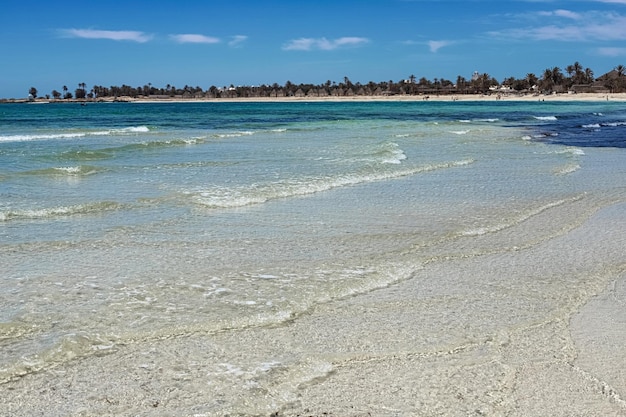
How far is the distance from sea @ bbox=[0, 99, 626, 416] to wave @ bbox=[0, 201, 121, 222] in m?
0.08

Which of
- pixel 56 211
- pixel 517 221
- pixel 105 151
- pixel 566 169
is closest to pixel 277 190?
pixel 56 211

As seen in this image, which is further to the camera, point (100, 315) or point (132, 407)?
point (100, 315)

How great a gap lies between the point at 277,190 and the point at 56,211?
4564 millimetres

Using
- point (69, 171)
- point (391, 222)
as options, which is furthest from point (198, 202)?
point (69, 171)

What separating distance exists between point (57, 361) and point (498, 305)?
4.10 m

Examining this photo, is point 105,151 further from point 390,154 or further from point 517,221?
point 517,221

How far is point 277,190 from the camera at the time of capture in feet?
46.5

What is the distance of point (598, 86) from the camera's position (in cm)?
17388

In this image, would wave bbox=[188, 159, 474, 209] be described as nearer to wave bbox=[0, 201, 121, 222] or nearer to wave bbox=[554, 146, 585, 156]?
wave bbox=[0, 201, 121, 222]

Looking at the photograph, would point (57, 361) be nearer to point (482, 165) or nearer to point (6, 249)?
point (6, 249)

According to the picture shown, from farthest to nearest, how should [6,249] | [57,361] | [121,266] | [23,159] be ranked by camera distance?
1. [23,159]
2. [6,249]
3. [121,266]
4. [57,361]

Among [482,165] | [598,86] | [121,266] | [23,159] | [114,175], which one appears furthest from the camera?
[598,86]

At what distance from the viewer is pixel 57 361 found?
5133mm

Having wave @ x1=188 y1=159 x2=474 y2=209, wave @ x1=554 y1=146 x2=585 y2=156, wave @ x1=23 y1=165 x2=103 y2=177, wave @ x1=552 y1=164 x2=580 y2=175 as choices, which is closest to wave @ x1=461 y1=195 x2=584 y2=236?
wave @ x1=188 y1=159 x2=474 y2=209
